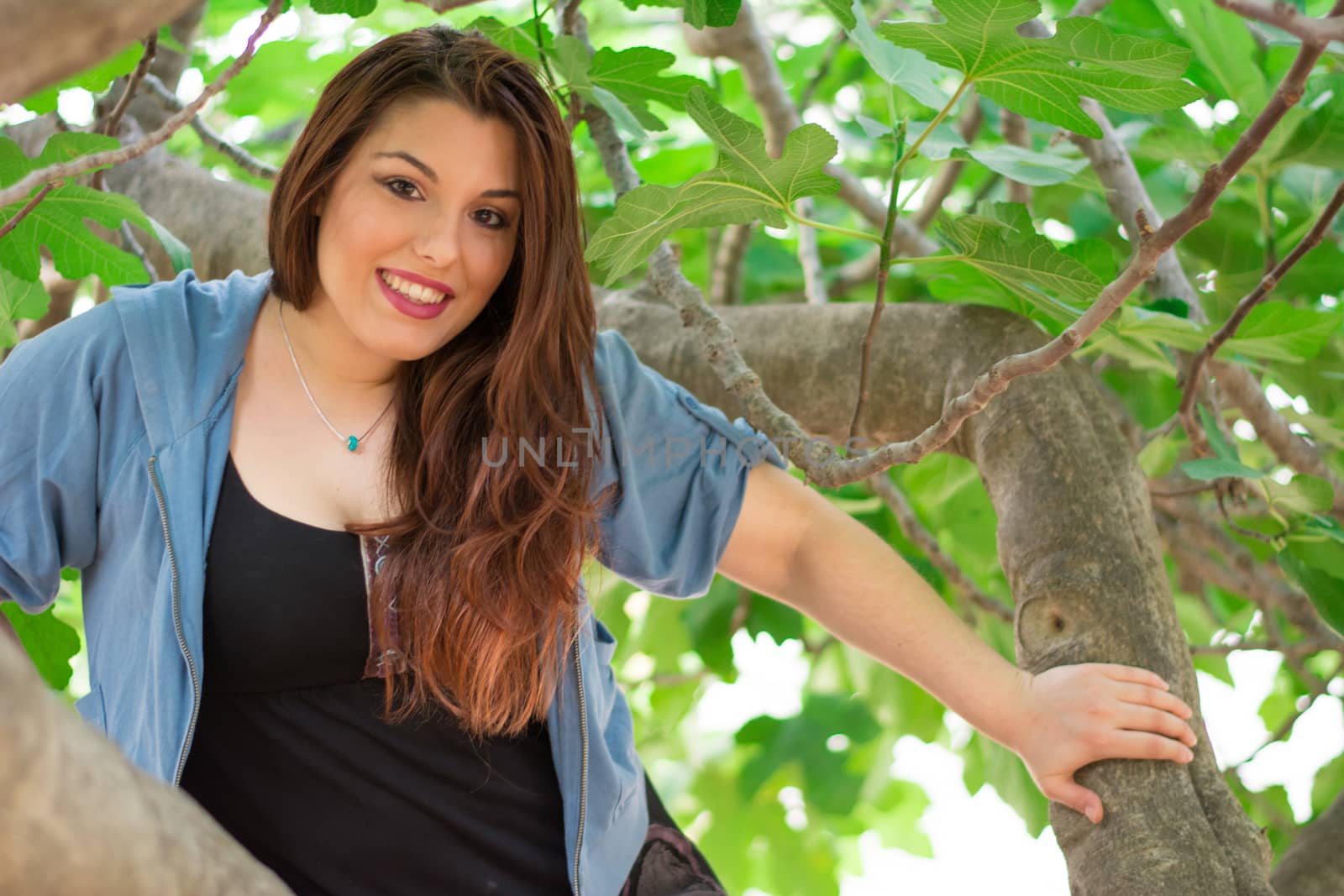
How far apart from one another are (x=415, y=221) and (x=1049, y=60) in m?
0.68

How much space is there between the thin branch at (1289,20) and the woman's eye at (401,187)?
3.06 feet

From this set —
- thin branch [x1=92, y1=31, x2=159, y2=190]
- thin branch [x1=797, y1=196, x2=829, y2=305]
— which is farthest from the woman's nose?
thin branch [x1=797, y1=196, x2=829, y2=305]

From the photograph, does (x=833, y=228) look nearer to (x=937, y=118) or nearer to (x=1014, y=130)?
(x=937, y=118)

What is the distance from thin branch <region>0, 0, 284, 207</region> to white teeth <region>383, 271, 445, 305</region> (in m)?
0.30

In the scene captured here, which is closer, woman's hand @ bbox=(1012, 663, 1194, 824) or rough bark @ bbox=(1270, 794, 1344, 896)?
woman's hand @ bbox=(1012, 663, 1194, 824)

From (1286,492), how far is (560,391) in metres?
0.81

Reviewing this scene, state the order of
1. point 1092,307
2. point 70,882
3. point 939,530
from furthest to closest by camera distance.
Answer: point 939,530 < point 1092,307 < point 70,882

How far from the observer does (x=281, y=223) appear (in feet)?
4.83

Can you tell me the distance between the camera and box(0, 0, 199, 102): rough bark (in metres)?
0.33

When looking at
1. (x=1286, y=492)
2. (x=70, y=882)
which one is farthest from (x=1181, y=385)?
(x=70, y=882)

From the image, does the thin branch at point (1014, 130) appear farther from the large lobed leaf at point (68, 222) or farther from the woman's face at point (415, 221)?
the large lobed leaf at point (68, 222)

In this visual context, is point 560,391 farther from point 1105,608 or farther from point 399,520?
point 1105,608

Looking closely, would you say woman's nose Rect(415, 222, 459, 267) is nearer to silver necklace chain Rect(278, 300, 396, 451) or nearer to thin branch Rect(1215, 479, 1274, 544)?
silver necklace chain Rect(278, 300, 396, 451)

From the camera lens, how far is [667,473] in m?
1.50
